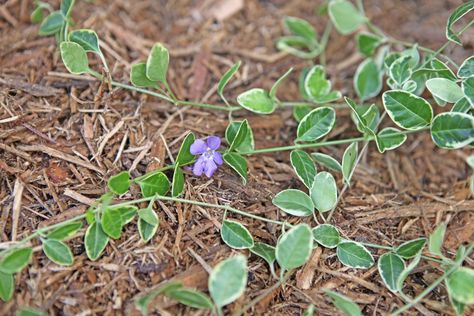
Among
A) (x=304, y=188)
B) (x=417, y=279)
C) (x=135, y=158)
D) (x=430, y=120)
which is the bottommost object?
(x=417, y=279)

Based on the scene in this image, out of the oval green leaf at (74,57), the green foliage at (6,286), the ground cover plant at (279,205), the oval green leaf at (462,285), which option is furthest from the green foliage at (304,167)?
the green foliage at (6,286)

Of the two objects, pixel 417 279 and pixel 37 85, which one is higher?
pixel 37 85

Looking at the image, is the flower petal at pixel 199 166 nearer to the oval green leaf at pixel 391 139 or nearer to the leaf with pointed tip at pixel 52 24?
the oval green leaf at pixel 391 139

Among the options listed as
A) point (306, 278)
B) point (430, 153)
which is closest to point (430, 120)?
point (430, 153)

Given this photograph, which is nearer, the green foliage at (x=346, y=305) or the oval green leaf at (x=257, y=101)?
the green foliage at (x=346, y=305)

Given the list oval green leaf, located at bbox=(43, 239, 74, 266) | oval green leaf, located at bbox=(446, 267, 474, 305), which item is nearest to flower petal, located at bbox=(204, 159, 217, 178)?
oval green leaf, located at bbox=(43, 239, 74, 266)

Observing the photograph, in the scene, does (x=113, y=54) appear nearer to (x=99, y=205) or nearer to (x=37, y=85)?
(x=37, y=85)

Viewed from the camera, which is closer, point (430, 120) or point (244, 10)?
point (430, 120)

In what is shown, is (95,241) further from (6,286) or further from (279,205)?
(279,205)
